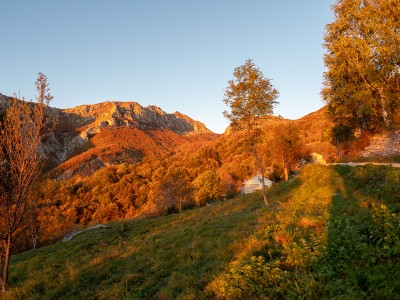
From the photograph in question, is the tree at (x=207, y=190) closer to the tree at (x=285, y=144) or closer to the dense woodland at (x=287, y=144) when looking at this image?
the dense woodland at (x=287, y=144)

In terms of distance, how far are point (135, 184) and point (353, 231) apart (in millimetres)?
102487

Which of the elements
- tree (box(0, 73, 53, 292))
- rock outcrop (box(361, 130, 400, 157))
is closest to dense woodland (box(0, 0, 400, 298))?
tree (box(0, 73, 53, 292))

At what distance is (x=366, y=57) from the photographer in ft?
80.2

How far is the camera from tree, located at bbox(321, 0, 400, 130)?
23.6 m

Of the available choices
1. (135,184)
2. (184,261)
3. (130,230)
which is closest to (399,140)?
(184,261)

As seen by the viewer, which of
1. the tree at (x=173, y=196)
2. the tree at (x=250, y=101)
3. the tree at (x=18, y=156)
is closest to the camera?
the tree at (x=18, y=156)

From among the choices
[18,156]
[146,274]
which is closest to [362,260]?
[146,274]

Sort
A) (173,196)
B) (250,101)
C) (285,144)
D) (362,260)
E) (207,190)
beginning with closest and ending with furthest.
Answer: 1. (362,260)
2. (250,101)
3. (285,144)
4. (173,196)
5. (207,190)

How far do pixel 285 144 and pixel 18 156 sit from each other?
43088 millimetres

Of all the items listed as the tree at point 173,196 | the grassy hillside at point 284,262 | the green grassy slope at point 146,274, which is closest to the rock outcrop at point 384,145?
the grassy hillside at point 284,262

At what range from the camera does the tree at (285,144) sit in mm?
47000

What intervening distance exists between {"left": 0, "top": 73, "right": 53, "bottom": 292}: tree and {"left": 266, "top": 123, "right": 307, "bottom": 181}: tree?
40680 millimetres

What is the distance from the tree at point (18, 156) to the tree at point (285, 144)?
4068 centimetres

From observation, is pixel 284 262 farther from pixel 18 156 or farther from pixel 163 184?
pixel 163 184
